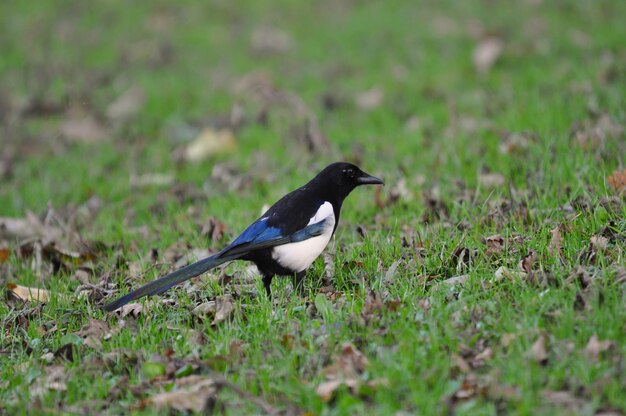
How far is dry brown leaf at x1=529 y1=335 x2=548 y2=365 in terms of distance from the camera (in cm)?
301

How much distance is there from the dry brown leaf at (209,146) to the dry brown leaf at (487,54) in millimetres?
2704

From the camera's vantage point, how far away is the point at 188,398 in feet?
10.1

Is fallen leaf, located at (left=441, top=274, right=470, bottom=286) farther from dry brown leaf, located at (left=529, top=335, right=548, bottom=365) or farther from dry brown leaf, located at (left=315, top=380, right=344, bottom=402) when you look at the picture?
dry brown leaf, located at (left=315, top=380, right=344, bottom=402)

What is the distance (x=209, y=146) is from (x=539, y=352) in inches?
185

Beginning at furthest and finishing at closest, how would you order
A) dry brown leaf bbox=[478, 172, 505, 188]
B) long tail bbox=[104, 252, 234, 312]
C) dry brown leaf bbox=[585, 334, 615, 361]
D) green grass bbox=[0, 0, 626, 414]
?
dry brown leaf bbox=[478, 172, 505, 188] → long tail bbox=[104, 252, 234, 312] → green grass bbox=[0, 0, 626, 414] → dry brown leaf bbox=[585, 334, 615, 361]

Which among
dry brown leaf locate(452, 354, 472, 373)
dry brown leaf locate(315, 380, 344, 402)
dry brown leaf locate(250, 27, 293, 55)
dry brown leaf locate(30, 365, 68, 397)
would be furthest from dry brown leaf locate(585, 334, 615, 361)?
dry brown leaf locate(250, 27, 293, 55)

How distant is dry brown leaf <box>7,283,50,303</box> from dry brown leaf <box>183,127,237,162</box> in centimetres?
280

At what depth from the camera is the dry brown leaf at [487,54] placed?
324 inches

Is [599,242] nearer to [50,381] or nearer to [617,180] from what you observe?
[617,180]

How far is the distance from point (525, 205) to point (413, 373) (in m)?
2.03

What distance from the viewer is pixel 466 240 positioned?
416cm

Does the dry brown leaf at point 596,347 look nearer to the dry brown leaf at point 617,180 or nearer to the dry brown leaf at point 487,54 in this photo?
the dry brown leaf at point 617,180

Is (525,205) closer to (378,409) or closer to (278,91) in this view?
(378,409)

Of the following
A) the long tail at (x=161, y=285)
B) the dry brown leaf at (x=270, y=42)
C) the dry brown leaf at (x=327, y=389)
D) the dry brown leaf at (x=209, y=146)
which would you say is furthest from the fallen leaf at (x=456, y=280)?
the dry brown leaf at (x=270, y=42)
